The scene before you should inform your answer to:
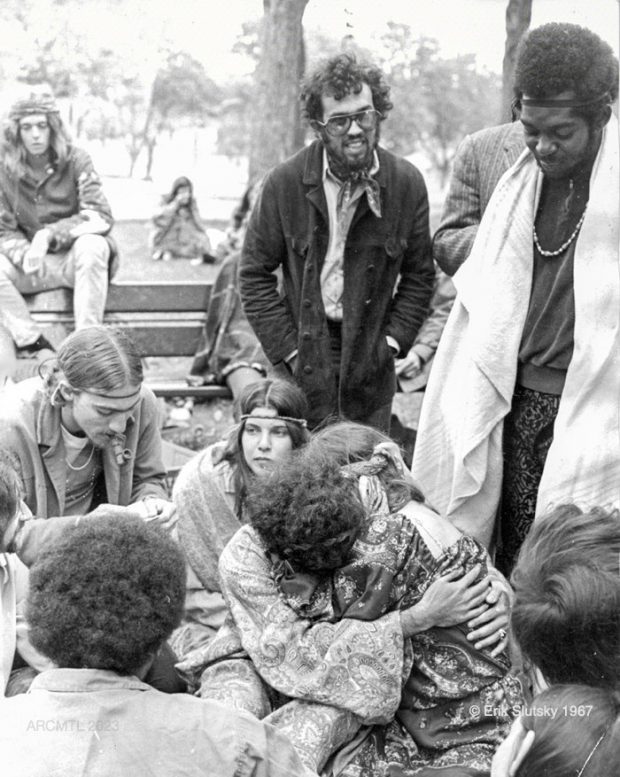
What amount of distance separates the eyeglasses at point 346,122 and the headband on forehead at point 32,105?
250 centimetres

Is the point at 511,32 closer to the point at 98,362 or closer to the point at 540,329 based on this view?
the point at 540,329

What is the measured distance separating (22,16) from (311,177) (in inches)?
208

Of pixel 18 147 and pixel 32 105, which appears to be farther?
pixel 18 147

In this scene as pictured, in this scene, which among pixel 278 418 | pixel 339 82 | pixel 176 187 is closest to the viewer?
pixel 278 418

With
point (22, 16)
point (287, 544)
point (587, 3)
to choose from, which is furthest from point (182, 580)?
point (22, 16)

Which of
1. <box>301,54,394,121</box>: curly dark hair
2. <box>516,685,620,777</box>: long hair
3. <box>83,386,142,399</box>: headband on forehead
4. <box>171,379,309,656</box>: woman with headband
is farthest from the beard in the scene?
<box>516,685,620,777</box>: long hair

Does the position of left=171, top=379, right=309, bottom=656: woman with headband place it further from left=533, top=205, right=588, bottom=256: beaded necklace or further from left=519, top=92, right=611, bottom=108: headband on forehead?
left=519, top=92, right=611, bottom=108: headband on forehead

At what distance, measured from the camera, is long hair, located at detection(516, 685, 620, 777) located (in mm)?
1945

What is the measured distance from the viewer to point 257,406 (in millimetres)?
4020

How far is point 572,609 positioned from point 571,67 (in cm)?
159

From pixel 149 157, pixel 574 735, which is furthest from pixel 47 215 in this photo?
pixel 149 157

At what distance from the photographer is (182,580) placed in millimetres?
2373

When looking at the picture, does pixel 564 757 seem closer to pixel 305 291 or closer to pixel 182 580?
pixel 182 580

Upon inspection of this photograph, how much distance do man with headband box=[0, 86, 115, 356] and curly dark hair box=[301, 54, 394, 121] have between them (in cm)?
237
